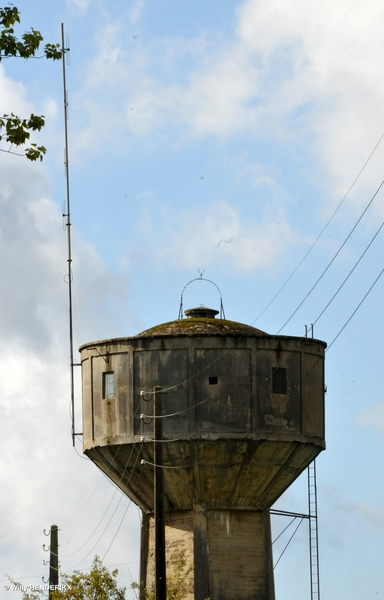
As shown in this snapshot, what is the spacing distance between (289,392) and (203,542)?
3.97 m

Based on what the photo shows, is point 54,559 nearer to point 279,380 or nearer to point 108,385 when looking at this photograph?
point 108,385

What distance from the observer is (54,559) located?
1437 inches

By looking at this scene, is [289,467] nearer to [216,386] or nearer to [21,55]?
[216,386]

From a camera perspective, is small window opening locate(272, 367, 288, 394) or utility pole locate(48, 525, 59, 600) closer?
small window opening locate(272, 367, 288, 394)

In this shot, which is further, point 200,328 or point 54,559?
point 54,559

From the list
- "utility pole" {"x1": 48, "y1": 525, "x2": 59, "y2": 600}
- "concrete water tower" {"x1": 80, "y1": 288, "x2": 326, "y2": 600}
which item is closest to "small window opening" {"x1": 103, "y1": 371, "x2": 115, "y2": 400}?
"concrete water tower" {"x1": 80, "y1": 288, "x2": 326, "y2": 600}

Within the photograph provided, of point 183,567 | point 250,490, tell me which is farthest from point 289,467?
point 183,567

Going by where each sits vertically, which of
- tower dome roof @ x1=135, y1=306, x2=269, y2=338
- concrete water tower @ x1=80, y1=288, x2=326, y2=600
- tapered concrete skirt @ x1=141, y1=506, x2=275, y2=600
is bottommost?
tapered concrete skirt @ x1=141, y1=506, x2=275, y2=600

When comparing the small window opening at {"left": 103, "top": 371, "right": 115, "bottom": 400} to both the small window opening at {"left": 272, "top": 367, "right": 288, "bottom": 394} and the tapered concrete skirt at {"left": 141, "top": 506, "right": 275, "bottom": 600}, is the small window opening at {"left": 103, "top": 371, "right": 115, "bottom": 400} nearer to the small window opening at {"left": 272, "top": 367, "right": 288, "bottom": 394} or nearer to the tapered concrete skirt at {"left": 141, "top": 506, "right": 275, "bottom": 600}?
the tapered concrete skirt at {"left": 141, "top": 506, "right": 275, "bottom": 600}

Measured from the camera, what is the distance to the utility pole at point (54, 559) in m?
35.8

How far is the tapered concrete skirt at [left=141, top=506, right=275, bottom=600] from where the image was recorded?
3394cm

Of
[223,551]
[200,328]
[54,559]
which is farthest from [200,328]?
[54,559]

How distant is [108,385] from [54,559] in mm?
5145

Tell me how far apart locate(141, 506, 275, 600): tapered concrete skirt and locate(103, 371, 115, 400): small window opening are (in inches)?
123
